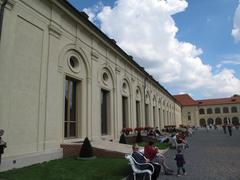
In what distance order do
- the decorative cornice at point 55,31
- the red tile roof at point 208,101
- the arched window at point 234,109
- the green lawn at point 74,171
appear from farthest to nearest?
the red tile roof at point 208,101, the arched window at point 234,109, the decorative cornice at point 55,31, the green lawn at point 74,171

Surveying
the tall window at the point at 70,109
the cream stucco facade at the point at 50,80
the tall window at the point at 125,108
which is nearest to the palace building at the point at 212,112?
the tall window at the point at 125,108

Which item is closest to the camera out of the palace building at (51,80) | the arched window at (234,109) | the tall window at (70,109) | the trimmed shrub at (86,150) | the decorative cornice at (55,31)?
the palace building at (51,80)

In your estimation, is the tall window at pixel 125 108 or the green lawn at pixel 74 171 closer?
the green lawn at pixel 74 171

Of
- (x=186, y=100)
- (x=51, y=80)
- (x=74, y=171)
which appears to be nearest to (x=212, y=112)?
(x=186, y=100)

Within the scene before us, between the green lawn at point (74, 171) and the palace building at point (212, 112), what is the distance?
Result: 81.2 meters

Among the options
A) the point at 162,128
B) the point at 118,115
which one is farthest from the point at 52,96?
the point at 162,128

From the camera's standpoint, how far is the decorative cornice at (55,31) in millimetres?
11742

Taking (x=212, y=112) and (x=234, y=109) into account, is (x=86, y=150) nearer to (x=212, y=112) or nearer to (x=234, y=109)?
(x=212, y=112)

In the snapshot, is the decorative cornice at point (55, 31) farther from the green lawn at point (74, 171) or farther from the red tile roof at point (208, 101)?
the red tile roof at point (208, 101)

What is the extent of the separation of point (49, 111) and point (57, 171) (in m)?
3.61

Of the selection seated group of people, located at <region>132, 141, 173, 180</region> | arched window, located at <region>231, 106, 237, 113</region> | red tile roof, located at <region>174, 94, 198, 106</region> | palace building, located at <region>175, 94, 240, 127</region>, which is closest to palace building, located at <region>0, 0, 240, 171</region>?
seated group of people, located at <region>132, 141, 173, 180</region>

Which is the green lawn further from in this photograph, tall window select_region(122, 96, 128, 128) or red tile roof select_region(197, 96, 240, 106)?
red tile roof select_region(197, 96, 240, 106)

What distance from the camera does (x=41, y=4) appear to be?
37.2 ft

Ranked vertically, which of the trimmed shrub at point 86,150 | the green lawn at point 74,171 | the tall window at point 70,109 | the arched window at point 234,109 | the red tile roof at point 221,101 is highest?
the red tile roof at point 221,101
